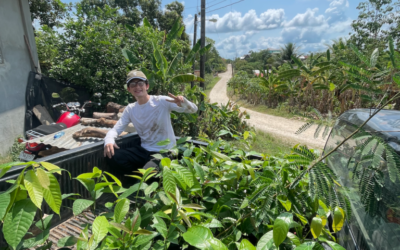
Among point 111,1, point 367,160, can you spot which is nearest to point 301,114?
point 367,160

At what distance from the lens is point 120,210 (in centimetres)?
106

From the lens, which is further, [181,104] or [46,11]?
[46,11]

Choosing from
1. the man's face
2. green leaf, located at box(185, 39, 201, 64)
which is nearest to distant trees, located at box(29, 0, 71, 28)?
green leaf, located at box(185, 39, 201, 64)

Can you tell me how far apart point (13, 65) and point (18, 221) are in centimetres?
721

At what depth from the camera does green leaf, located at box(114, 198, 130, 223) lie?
104 centimetres

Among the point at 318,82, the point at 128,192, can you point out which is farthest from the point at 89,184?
the point at 318,82

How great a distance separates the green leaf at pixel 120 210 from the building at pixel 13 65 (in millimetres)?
6609

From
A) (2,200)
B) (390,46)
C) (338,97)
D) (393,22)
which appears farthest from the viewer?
(393,22)

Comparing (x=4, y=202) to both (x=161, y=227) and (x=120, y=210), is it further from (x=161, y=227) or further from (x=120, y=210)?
(x=161, y=227)

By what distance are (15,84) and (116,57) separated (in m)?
2.78

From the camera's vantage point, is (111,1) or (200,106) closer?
(200,106)

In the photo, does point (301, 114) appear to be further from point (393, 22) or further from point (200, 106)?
point (393, 22)

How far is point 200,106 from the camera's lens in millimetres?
6078

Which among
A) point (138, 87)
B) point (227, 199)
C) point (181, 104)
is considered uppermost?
point (138, 87)
